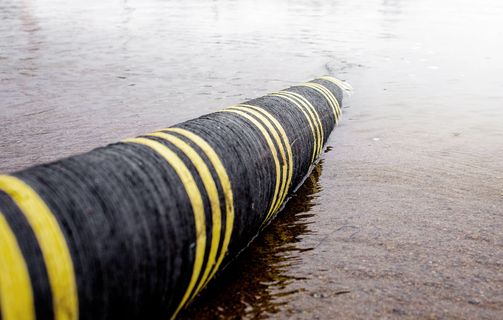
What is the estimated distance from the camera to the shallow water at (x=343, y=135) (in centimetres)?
210

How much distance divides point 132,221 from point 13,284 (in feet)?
Answer: 1.33

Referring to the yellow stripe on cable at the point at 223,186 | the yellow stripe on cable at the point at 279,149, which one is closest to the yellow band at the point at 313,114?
the yellow stripe on cable at the point at 279,149

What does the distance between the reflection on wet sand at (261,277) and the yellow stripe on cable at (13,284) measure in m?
0.86

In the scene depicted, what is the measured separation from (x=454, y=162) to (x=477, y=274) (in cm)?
154

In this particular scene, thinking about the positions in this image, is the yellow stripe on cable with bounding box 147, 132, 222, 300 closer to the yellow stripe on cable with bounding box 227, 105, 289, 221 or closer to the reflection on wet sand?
the reflection on wet sand

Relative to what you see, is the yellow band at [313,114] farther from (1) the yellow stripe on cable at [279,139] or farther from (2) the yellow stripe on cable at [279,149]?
(2) the yellow stripe on cable at [279,149]

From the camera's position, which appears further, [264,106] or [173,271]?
[264,106]

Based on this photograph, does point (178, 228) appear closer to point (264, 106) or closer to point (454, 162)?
point (264, 106)

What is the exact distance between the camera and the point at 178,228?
1588 millimetres

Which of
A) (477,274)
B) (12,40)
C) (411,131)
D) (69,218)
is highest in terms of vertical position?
(12,40)

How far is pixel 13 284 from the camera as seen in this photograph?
1.12 m

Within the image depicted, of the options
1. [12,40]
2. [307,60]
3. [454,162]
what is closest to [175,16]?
[12,40]

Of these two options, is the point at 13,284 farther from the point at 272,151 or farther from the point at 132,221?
the point at 272,151

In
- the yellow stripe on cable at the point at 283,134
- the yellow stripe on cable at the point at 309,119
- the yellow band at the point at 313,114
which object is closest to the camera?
the yellow stripe on cable at the point at 283,134
